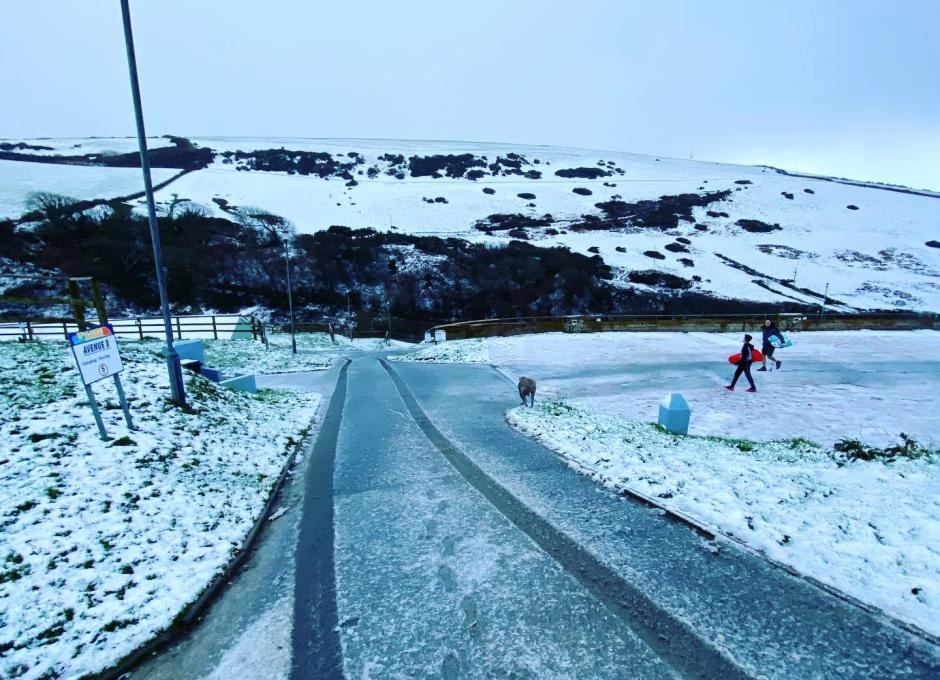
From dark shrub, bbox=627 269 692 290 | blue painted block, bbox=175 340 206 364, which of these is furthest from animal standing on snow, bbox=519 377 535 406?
dark shrub, bbox=627 269 692 290

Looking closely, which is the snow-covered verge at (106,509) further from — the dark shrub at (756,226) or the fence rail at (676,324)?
the dark shrub at (756,226)

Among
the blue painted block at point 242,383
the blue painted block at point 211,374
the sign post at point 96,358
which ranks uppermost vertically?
the sign post at point 96,358

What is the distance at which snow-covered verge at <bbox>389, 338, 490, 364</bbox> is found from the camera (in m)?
17.8

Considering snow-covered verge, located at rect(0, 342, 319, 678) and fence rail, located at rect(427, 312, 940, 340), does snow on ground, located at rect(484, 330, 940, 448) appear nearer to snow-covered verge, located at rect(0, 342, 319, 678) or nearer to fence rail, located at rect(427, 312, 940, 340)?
fence rail, located at rect(427, 312, 940, 340)

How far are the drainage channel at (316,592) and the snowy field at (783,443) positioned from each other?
3.56 metres

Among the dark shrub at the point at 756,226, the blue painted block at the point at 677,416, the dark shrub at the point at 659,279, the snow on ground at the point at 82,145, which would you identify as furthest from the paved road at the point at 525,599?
the snow on ground at the point at 82,145

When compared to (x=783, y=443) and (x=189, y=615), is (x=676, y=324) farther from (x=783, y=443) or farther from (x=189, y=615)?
(x=189, y=615)

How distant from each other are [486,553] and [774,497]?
3409 mm

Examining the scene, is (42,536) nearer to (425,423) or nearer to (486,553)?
(486,553)

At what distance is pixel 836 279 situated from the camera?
4219 centimetres

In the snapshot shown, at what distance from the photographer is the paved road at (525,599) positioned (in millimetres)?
2916

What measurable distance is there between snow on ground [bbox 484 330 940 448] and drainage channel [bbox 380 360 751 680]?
19.2ft

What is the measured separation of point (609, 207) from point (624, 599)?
63942mm

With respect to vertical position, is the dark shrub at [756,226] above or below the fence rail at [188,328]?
above
